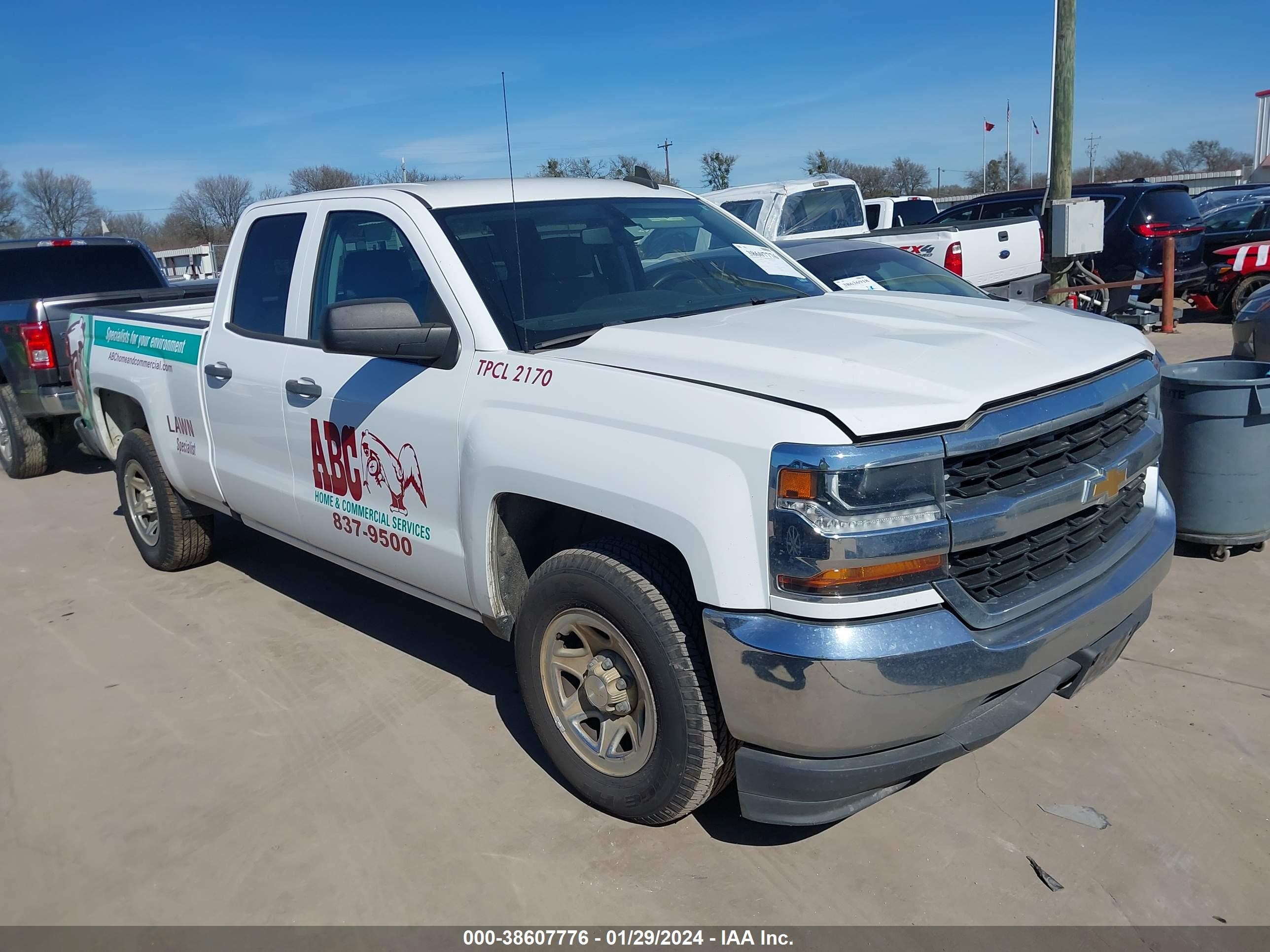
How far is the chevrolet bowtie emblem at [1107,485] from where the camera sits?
2.87 meters

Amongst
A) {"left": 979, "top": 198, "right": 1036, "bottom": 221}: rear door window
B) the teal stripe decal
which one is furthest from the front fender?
{"left": 979, "top": 198, "right": 1036, "bottom": 221}: rear door window

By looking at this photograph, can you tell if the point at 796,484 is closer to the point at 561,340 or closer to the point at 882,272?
the point at 561,340

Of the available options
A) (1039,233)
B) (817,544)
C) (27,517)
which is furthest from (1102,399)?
(1039,233)

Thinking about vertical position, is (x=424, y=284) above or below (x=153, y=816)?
above

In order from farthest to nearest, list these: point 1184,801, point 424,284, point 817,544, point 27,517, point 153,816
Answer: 1. point 27,517
2. point 424,284
3. point 153,816
4. point 1184,801
5. point 817,544

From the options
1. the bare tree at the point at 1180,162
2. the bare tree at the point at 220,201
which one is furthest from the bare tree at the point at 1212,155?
the bare tree at the point at 220,201

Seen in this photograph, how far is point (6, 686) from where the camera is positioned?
15.0 ft

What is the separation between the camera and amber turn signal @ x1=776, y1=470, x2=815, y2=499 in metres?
2.46

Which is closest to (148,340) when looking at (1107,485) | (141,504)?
(141,504)

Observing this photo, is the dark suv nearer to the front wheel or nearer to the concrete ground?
the front wheel

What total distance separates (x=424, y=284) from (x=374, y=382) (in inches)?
16.1

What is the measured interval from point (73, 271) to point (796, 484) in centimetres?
920

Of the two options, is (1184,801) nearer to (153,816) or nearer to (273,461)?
(153,816)

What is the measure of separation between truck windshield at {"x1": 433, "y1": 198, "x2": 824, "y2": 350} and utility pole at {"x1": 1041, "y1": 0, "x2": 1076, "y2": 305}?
A: 683cm
